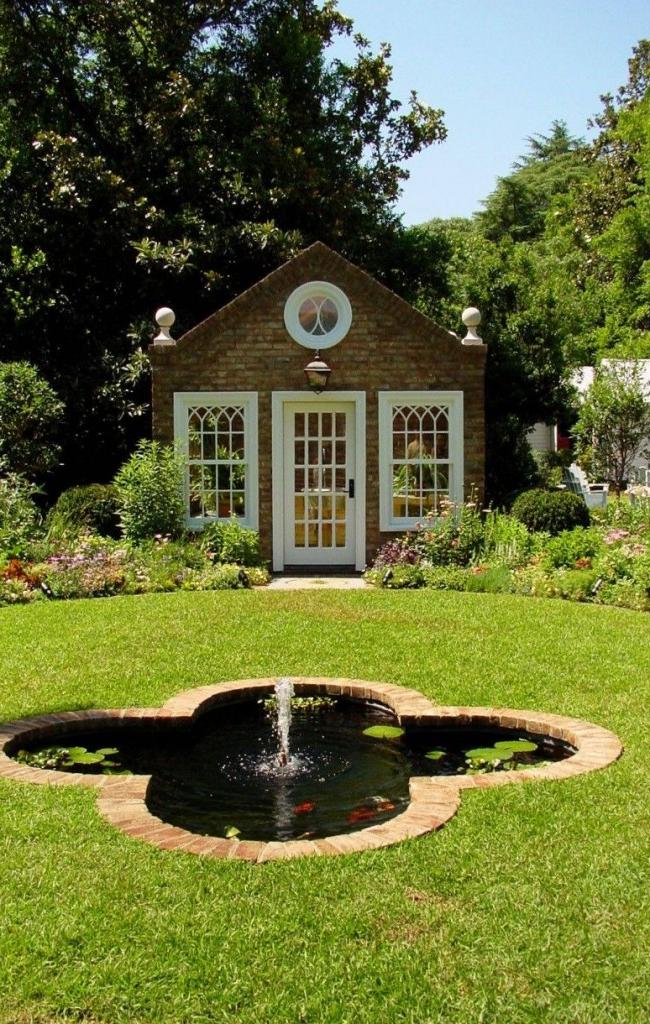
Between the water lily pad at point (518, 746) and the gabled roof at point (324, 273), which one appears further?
the gabled roof at point (324, 273)

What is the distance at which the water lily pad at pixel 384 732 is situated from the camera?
6352mm

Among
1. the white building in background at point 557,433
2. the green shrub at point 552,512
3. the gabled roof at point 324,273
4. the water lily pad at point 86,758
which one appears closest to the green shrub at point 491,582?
the green shrub at point 552,512

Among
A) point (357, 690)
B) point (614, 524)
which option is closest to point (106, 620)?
point (357, 690)

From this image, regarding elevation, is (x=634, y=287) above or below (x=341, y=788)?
above

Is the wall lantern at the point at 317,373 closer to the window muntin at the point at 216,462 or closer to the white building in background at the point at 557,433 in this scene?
the window muntin at the point at 216,462

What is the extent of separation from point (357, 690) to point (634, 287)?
95.1ft

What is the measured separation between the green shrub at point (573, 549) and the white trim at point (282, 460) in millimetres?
2675

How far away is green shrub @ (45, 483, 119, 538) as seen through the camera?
44.8ft

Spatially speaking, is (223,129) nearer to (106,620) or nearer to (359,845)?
(106,620)

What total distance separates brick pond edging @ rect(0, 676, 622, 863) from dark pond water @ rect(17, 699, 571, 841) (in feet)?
0.29

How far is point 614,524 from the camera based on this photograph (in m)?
13.0

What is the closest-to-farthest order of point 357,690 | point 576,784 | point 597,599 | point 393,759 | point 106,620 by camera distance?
point 576,784 < point 393,759 < point 357,690 < point 106,620 < point 597,599

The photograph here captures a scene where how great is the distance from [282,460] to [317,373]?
1281 mm

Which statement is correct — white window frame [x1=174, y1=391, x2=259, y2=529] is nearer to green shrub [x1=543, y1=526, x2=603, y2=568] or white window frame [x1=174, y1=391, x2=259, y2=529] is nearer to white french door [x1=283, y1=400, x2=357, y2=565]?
white french door [x1=283, y1=400, x2=357, y2=565]
